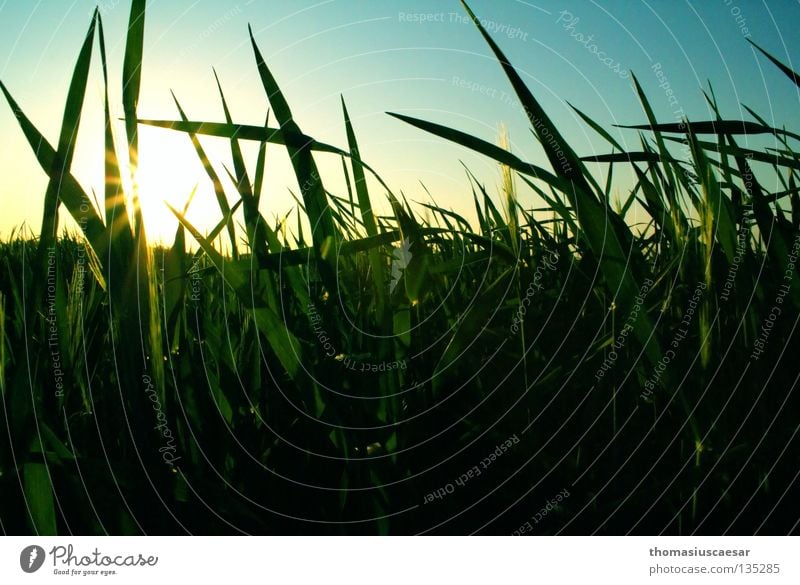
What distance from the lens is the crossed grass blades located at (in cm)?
42

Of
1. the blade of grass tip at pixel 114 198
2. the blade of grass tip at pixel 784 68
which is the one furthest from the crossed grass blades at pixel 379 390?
the blade of grass tip at pixel 784 68

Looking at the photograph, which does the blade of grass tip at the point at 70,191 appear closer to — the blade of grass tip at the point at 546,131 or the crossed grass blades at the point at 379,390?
the crossed grass blades at the point at 379,390

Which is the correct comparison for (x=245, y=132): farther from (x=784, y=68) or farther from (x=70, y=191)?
(x=784, y=68)

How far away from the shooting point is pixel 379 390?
451 millimetres

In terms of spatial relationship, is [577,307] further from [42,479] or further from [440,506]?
[42,479]

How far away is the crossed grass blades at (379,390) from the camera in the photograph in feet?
1.39

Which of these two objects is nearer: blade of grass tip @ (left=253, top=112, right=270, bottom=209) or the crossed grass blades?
the crossed grass blades
